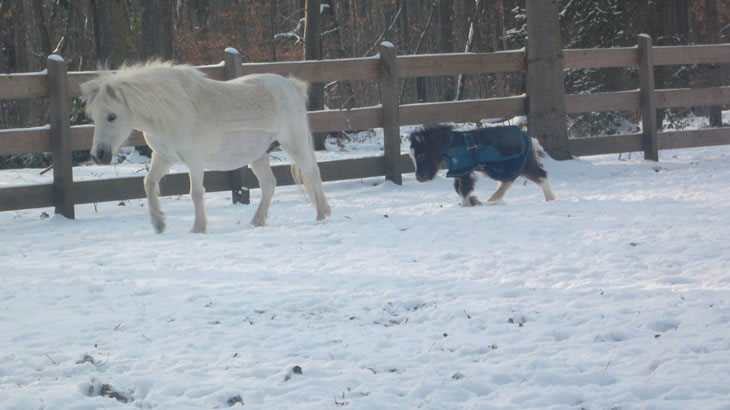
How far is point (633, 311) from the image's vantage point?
394 cm

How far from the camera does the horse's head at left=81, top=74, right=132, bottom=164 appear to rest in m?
6.54

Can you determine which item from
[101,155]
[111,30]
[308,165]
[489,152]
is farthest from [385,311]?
[111,30]

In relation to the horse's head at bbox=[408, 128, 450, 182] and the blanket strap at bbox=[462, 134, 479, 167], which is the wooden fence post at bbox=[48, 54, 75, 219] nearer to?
the horse's head at bbox=[408, 128, 450, 182]

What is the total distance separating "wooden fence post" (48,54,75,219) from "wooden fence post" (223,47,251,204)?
1767mm

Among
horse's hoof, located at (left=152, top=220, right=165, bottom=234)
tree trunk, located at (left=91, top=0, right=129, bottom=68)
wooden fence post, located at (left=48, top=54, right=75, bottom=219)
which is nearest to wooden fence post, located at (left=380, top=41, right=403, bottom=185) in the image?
horse's hoof, located at (left=152, top=220, right=165, bottom=234)

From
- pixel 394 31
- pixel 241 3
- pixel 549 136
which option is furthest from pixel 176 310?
pixel 394 31

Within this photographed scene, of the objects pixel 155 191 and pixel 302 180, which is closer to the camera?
pixel 155 191

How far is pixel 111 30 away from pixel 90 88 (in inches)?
297

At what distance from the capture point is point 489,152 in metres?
7.52

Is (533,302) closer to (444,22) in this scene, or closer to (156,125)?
(156,125)

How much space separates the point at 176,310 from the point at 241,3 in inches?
890

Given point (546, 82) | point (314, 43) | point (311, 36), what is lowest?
point (546, 82)

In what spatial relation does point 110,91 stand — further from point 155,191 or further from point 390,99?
point 390,99

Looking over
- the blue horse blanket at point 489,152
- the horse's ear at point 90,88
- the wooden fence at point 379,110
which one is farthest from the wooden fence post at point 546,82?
the horse's ear at point 90,88
